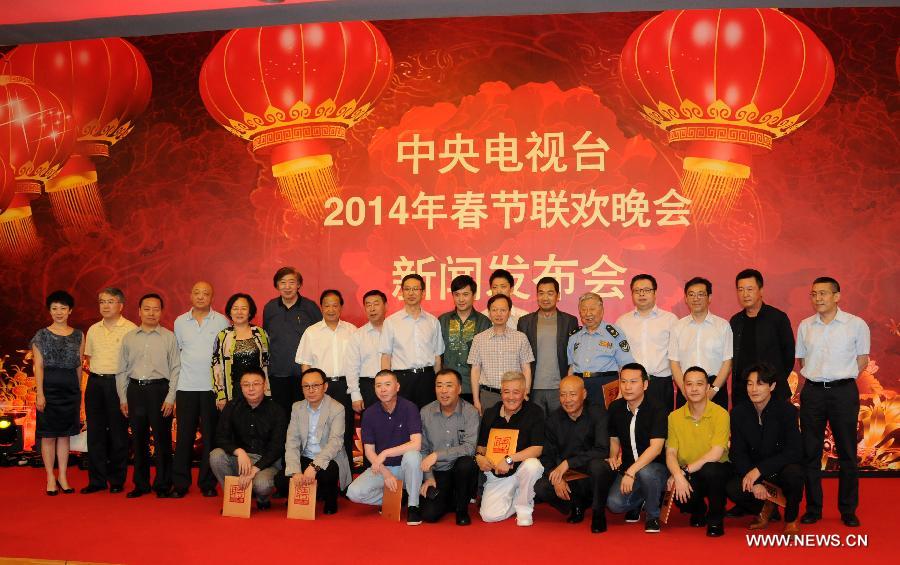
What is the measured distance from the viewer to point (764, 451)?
422 cm

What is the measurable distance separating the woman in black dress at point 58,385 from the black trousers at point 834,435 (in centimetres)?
425

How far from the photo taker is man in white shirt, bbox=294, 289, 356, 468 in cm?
Result: 528

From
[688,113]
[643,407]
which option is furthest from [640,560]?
[688,113]

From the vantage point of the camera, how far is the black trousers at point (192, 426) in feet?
17.0

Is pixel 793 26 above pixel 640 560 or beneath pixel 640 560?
above

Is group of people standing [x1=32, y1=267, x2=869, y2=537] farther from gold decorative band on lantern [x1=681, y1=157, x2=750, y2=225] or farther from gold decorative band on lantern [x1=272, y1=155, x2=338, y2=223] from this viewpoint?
gold decorative band on lantern [x1=681, y1=157, x2=750, y2=225]

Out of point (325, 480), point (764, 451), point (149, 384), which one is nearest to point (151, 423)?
point (149, 384)

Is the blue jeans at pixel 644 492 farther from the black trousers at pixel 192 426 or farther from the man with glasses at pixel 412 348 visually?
the black trousers at pixel 192 426

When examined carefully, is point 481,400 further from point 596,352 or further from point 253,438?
point 253,438

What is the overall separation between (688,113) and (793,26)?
84 centimetres

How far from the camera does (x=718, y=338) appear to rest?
490cm

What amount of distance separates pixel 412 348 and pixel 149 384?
5.31 feet

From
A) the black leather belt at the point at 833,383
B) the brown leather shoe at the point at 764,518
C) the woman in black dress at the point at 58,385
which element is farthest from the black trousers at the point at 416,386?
the black leather belt at the point at 833,383

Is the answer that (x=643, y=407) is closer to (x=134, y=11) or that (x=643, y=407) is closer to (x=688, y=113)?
(x=688, y=113)
